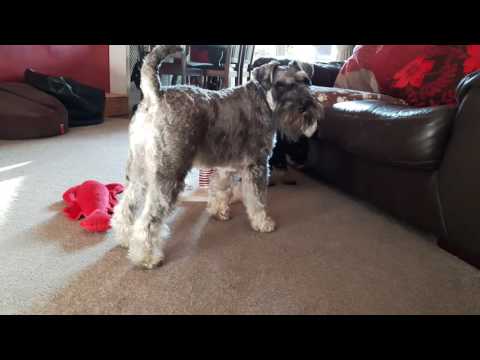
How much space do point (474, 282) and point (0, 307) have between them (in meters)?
1.98

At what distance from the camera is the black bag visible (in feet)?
13.8

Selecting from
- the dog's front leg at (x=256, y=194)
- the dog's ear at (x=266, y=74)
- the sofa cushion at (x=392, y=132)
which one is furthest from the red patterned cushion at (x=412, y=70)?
the dog's front leg at (x=256, y=194)

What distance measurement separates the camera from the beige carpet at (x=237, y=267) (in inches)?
56.6

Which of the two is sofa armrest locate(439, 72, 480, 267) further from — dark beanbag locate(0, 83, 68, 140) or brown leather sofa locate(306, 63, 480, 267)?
dark beanbag locate(0, 83, 68, 140)

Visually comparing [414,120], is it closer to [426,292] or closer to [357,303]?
[426,292]

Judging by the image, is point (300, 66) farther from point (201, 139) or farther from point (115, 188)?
point (115, 188)

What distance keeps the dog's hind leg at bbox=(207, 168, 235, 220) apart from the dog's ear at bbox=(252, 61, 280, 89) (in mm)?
561

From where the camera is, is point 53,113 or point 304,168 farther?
point 53,113

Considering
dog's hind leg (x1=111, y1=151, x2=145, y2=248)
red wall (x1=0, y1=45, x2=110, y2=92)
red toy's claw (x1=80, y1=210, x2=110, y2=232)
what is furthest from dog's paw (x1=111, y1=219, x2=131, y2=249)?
red wall (x1=0, y1=45, x2=110, y2=92)

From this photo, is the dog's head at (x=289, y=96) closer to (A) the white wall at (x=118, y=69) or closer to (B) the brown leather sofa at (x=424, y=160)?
(B) the brown leather sofa at (x=424, y=160)

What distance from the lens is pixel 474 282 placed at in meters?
1.67

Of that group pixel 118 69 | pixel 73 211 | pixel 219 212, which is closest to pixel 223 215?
pixel 219 212
